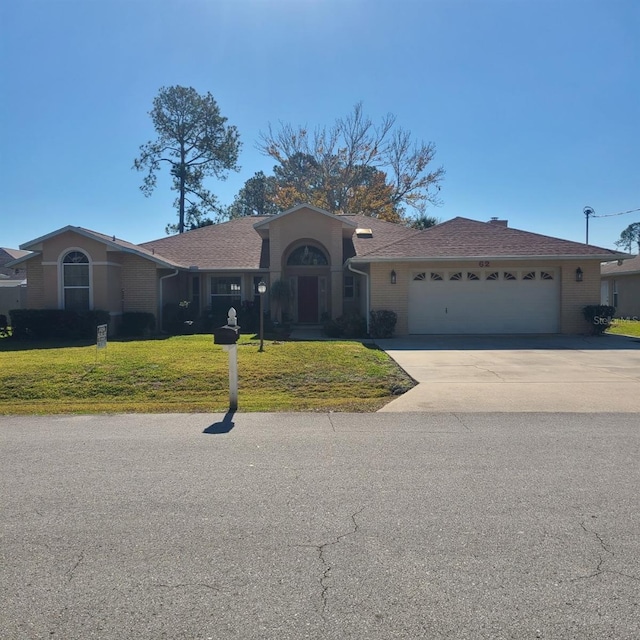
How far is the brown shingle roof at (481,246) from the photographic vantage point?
18.2 metres

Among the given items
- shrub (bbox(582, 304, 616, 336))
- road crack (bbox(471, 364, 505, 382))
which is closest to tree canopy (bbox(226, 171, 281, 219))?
shrub (bbox(582, 304, 616, 336))

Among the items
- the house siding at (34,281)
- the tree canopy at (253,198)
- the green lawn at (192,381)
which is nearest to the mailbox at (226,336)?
the green lawn at (192,381)

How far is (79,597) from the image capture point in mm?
3115

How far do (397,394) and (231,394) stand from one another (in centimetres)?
296

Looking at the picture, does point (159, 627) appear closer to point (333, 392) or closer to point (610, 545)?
point (610, 545)

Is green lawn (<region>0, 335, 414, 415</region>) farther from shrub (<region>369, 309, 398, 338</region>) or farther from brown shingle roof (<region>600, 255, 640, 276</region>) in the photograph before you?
brown shingle roof (<region>600, 255, 640, 276</region>)

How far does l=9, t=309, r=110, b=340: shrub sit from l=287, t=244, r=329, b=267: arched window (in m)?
8.16

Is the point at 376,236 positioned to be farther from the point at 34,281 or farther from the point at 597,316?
the point at 34,281

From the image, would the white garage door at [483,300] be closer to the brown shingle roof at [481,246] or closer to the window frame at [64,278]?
the brown shingle roof at [481,246]

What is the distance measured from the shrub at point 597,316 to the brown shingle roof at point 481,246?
1.77 m

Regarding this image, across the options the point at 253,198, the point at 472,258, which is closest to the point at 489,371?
the point at 472,258

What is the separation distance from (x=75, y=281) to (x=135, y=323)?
240 cm

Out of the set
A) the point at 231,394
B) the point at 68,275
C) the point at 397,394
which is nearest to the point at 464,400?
the point at 397,394

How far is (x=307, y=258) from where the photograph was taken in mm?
22484
